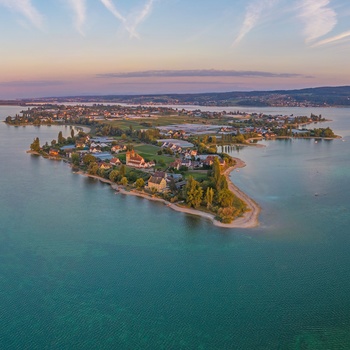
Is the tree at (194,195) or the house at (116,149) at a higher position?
the house at (116,149)

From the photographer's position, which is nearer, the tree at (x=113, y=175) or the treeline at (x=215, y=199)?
the treeline at (x=215, y=199)

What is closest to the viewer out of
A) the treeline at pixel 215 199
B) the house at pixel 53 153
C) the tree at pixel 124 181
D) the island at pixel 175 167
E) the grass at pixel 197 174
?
the treeline at pixel 215 199

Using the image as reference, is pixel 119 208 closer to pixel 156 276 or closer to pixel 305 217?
pixel 156 276

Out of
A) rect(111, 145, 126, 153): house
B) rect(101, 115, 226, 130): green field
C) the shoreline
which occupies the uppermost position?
rect(101, 115, 226, 130): green field

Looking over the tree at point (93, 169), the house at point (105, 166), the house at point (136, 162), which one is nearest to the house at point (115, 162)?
the house at point (136, 162)

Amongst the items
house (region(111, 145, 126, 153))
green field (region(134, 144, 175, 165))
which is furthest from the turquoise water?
house (region(111, 145, 126, 153))

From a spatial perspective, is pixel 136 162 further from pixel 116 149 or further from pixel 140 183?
pixel 116 149

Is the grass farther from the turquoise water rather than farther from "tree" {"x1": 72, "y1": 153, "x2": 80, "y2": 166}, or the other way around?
"tree" {"x1": 72, "y1": 153, "x2": 80, "y2": 166}

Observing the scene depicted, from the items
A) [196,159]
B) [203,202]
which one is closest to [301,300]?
[203,202]

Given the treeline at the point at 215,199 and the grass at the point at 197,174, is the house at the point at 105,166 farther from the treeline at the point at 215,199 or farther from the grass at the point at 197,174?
the treeline at the point at 215,199
